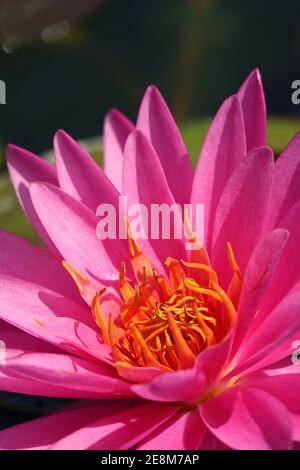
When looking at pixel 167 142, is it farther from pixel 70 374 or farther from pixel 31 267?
pixel 70 374

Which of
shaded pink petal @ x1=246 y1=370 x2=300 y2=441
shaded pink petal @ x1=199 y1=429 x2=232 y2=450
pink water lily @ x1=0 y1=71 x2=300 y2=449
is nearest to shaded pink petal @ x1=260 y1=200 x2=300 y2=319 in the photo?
pink water lily @ x1=0 y1=71 x2=300 y2=449

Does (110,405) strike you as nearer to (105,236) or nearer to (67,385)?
(67,385)

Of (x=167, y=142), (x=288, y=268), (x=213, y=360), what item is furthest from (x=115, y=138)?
(x=213, y=360)

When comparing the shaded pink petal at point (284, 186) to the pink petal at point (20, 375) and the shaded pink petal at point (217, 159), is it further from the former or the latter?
the pink petal at point (20, 375)

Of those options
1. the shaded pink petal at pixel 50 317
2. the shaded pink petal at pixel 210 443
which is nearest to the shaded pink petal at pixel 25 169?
the shaded pink petal at pixel 50 317

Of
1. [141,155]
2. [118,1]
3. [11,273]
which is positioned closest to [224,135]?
[141,155]

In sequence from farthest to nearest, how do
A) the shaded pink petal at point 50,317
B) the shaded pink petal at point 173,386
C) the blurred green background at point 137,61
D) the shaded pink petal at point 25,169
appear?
the blurred green background at point 137,61 < the shaded pink petal at point 25,169 < the shaded pink petal at point 50,317 < the shaded pink petal at point 173,386
